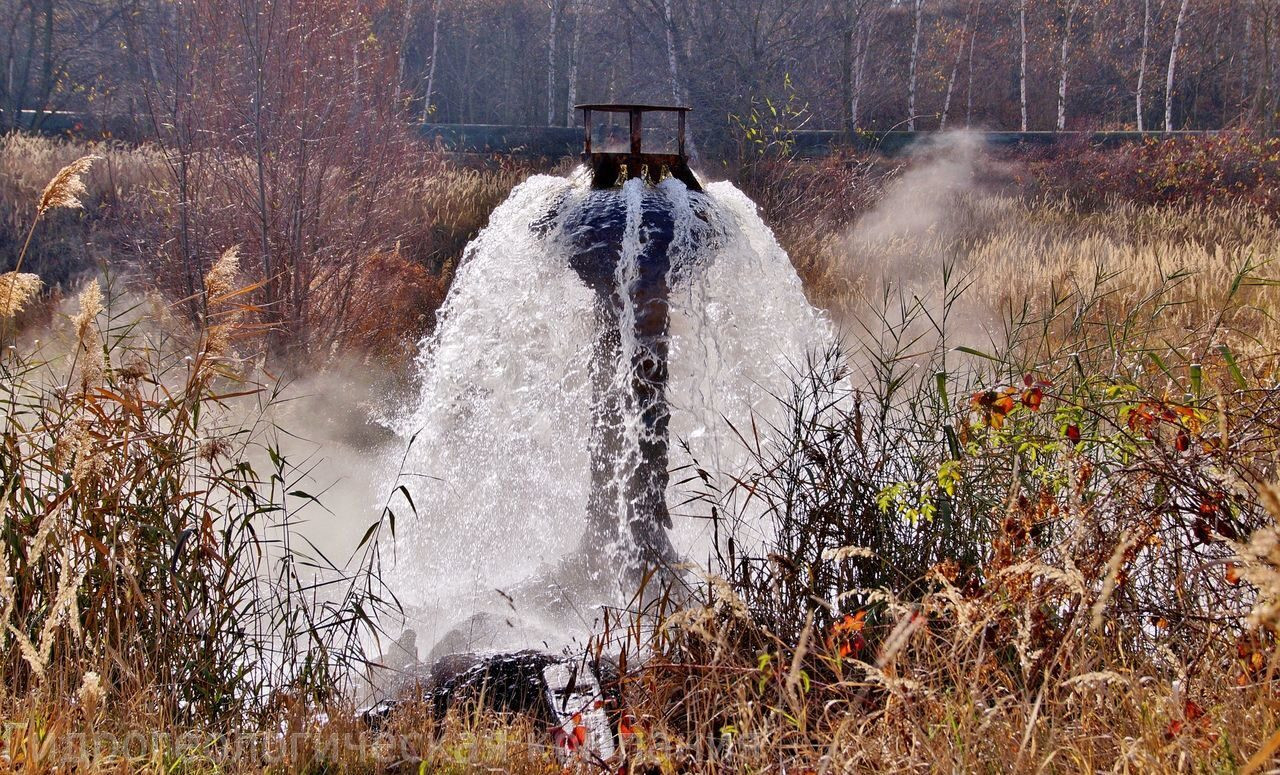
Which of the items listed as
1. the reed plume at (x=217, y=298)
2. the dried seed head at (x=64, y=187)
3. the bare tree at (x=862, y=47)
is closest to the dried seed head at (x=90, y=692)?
the reed plume at (x=217, y=298)

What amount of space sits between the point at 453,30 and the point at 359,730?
32.3m

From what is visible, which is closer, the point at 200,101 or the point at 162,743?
the point at 162,743

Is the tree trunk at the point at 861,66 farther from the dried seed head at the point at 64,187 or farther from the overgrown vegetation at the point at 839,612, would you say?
the dried seed head at the point at 64,187

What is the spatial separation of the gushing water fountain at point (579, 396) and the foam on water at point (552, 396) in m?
0.01

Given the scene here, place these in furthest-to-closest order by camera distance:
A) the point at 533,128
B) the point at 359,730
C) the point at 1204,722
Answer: the point at 533,128, the point at 359,730, the point at 1204,722

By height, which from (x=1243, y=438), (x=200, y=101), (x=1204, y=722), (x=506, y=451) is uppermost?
(x=200, y=101)

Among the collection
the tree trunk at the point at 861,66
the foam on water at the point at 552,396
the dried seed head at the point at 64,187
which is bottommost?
the foam on water at the point at 552,396

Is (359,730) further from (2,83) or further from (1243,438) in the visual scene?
(2,83)

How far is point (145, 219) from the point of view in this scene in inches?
318

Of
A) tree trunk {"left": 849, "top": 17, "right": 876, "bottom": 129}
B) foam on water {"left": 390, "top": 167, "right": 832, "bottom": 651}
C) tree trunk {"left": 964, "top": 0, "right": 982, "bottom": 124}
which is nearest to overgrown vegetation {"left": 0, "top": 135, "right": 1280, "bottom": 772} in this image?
foam on water {"left": 390, "top": 167, "right": 832, "bottom": 651}

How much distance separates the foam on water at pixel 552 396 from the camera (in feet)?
13.7

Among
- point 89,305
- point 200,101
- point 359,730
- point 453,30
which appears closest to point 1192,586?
point 359,730

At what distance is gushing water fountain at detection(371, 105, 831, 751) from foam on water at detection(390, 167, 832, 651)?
0.04 ft

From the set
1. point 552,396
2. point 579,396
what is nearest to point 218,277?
point 579,396
